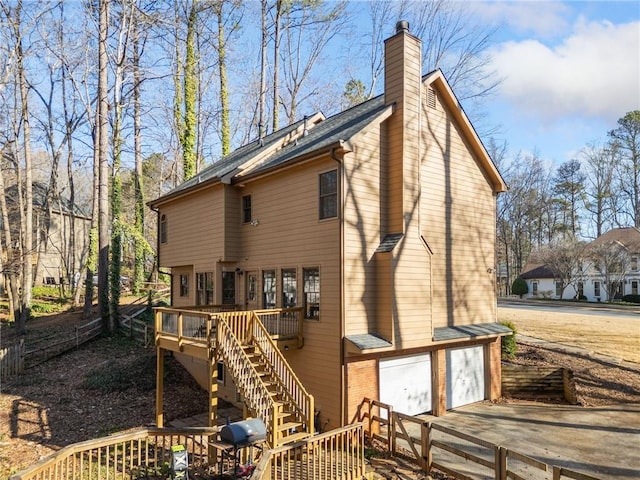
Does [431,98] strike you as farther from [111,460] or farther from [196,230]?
[111,460]

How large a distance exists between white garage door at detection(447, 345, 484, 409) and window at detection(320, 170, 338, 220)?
19.2 feet

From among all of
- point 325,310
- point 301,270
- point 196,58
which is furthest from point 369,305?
point 196,58

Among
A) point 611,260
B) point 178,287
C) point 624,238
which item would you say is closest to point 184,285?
point 178,287

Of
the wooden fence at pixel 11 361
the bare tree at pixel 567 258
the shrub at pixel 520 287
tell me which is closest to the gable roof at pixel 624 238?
the bare tree at pixel 567 258

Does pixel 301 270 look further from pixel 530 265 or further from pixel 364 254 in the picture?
pixel 530 265

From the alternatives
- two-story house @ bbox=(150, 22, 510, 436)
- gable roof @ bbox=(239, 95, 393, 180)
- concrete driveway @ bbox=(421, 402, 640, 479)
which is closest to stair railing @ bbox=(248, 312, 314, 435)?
two-story house @ bbox=(150, 22, 510, 436)

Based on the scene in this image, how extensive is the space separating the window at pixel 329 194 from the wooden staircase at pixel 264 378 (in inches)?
129

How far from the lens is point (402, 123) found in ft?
40.2

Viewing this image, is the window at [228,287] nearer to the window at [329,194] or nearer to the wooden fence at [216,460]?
the window at [329,194]

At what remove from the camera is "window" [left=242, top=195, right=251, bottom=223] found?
14.7 meters

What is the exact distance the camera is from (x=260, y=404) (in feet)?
31.9

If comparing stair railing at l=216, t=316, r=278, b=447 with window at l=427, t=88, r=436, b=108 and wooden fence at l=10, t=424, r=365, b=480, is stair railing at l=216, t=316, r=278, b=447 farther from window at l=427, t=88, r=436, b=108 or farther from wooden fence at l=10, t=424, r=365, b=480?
window at l=427, t=88, r=436, b=108

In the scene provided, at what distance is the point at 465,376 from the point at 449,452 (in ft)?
15.1

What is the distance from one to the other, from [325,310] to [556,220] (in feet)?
166
